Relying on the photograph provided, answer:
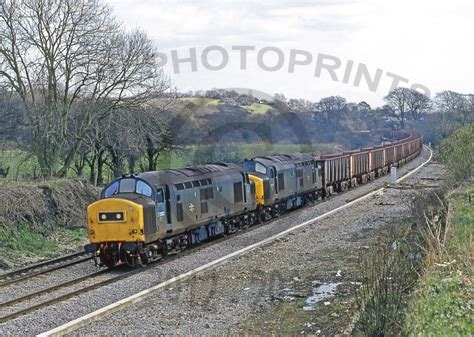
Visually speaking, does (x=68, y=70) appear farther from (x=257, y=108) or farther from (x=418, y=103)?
(x=418, y=103)

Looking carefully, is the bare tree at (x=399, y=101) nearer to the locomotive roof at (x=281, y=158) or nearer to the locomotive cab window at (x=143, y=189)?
the locomotive roof at (x=281, y=158)

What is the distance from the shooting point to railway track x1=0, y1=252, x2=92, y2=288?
1775 centimetres

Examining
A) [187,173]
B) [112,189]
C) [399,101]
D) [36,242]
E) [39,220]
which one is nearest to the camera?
[112,189]

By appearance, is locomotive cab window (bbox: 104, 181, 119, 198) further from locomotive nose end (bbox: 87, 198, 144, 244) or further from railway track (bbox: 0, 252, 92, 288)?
railway track (bbox: 0, 252, 92, 288)

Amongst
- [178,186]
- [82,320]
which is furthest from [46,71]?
[82,320]

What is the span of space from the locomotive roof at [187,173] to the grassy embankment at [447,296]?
8.79 m

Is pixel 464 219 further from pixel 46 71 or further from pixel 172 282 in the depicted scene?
pixel 46 71

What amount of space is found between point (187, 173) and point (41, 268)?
5665mm

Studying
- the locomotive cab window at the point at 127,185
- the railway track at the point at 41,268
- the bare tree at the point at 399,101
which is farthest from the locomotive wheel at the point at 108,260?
the bare tree at the point at 399,101

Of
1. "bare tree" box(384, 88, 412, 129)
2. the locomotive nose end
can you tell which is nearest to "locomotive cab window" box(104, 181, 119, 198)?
the locomotive nose end

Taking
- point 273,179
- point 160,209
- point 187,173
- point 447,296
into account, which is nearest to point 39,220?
point 187,173

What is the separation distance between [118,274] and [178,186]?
3.62m

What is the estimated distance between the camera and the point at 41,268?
19594 millimetres

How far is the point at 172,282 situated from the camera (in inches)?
643
